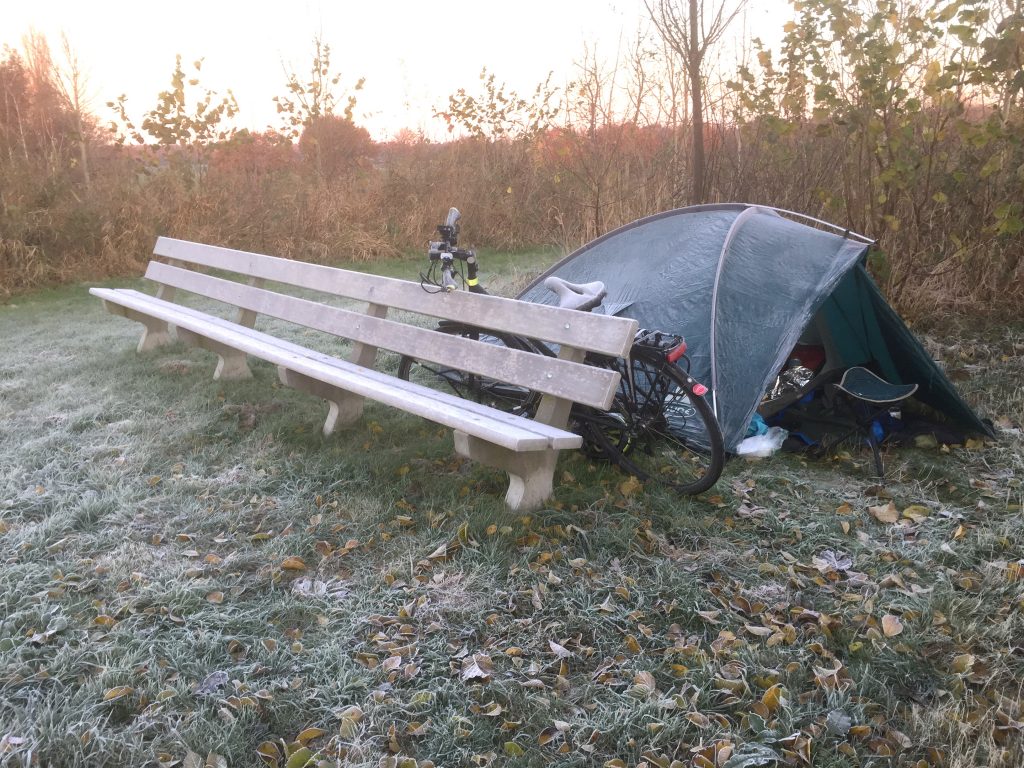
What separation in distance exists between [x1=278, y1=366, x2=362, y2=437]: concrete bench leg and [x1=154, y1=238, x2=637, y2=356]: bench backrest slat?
22.0 inches

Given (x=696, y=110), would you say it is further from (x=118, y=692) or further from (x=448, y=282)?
(x=118, y=692)

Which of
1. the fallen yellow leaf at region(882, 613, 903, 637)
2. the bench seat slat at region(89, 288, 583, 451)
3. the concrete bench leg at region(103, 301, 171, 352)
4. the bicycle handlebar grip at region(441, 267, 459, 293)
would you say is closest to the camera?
the fallen yellow leaf at region(882, 613, 903, 637)

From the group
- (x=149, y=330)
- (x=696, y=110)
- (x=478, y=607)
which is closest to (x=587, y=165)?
(x=696, y=110)

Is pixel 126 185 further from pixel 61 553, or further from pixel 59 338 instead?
pixel 61 553

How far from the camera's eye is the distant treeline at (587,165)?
5.92m

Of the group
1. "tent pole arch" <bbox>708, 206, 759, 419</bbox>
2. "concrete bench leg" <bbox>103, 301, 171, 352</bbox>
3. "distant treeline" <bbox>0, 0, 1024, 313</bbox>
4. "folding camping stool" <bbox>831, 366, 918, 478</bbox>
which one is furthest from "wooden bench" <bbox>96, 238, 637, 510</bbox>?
"distant treeline" <bbox>0, 0, 1024, 313</bbox>

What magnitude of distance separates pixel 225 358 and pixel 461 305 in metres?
2.08

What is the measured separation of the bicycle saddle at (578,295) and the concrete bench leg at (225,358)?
226 cm

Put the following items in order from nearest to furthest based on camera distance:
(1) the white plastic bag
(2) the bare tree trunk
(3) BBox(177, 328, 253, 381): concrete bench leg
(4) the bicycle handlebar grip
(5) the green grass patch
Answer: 1. (5) the green grass patch
2. (4) the bicycle handlebar grip
3. (1) the white plastic bag
4. (3) BBox(177, 328, 253, 381): concrete bench leg
5. (2) the bare tree trunk

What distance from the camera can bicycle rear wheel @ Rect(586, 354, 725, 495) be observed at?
363 cm

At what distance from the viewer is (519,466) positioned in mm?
3242

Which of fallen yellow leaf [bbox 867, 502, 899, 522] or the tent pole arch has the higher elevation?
the tent pole arch

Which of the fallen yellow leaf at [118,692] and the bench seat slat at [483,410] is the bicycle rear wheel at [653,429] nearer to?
the bench seat slat at [483,410]

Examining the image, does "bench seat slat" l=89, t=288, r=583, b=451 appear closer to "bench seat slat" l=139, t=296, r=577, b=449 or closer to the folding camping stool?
"bench seat slat" l=139, t=296, r=577, b=449
